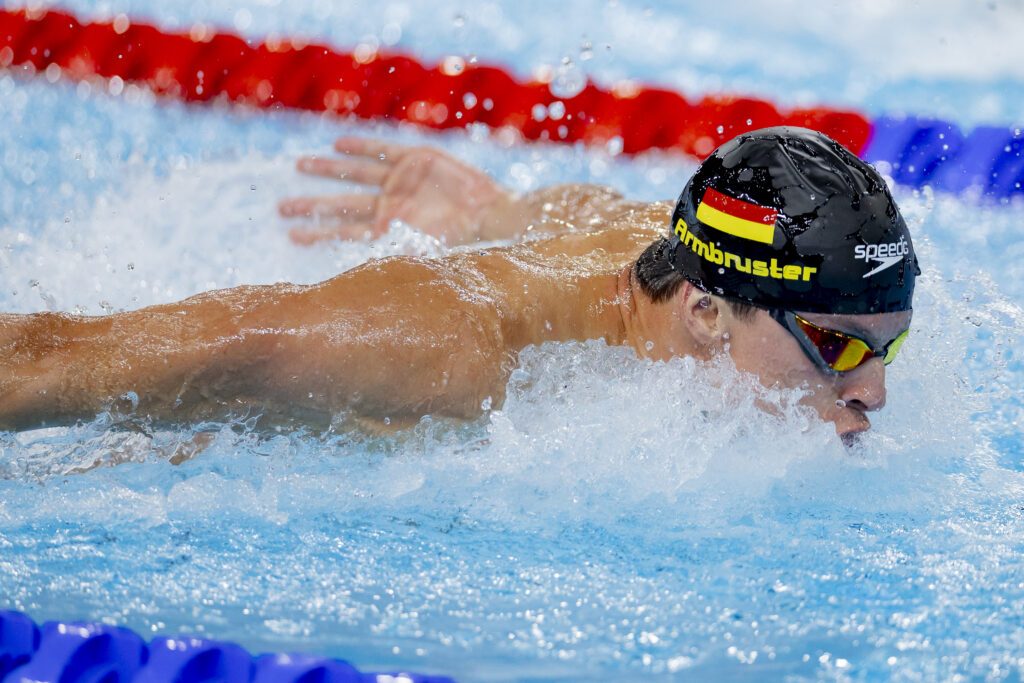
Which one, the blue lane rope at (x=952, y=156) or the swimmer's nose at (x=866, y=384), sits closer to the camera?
the swimmer's nose at (x=866, y=384)

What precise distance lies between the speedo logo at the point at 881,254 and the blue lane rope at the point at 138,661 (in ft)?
3.24

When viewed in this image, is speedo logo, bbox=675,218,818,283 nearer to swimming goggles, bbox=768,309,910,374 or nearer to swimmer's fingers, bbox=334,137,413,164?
swimming goggles, bbox=768,309,910,374

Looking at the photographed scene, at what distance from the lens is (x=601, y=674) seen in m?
1.72

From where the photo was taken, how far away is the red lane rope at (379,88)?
4.25 metres

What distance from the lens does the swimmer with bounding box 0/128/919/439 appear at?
1.86m

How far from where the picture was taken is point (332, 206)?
3348mm

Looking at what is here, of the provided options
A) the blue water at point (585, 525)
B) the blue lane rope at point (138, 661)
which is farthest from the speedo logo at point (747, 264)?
the blue lane rope at point (138, 661)

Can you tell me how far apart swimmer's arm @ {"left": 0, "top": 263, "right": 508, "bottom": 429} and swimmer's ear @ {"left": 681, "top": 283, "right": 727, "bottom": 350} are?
0.39 meters

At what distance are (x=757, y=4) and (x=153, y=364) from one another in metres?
4.61

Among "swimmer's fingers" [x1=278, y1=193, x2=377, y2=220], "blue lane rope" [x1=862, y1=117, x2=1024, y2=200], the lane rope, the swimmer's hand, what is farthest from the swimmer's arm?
"blue lane rope" [x1=862, y1=117, x2=1024, y2=200]

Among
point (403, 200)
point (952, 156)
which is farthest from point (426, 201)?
point (952, 156)

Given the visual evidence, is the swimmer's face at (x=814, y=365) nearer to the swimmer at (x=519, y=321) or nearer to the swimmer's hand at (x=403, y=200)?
the swimmer at (x=519, y=321)

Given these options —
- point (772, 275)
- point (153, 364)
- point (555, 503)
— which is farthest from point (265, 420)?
point (772, 275)

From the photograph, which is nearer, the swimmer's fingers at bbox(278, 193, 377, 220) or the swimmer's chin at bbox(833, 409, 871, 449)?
the swimmer's chin at bbox(833, 409, 871, 449)
